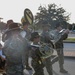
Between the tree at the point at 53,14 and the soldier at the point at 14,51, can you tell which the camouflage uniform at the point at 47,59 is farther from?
the tree at the point at 53,14

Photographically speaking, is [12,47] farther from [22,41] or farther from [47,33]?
[47,33]

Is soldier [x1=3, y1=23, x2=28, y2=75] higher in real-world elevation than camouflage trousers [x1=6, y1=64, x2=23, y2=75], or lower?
higher

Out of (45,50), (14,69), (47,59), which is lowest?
(47,59)

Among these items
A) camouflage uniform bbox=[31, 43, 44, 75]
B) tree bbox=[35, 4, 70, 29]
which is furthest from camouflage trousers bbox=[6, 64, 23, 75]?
tree bbox=[35, 4, 70, 29]

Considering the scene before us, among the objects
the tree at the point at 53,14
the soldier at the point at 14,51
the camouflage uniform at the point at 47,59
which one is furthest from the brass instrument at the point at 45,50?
the tree at the point at 53,14

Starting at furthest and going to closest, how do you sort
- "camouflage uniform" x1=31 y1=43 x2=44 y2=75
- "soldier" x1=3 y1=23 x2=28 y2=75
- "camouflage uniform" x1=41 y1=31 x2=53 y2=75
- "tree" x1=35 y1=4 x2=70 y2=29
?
"tree" x1=35 y1=4 x2=70 y2=29 < "camouflage uniform" x1=41 y1=31 x2=53 y2=75 < "camouflage uniform" x1=31 y1=43 x2=44 y2=75 < "soldier" x1=3 y1=23 x2=28 y2=75

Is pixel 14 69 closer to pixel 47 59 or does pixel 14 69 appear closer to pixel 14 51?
pixel 14 51

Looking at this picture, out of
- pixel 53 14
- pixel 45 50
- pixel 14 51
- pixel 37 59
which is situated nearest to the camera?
pixel 14 51

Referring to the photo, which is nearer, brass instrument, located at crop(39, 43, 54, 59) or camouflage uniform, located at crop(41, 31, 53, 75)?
brass instrument, located at crop(39, 43, 54, 59)

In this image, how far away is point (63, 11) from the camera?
79.4 m

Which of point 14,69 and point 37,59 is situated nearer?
point 14,69

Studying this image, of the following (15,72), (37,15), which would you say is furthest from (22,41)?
(37,15)

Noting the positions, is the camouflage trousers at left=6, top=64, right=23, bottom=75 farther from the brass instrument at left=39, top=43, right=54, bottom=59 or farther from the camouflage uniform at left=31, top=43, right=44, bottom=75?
the brass instrument at left=39, top=43, right=54, bottom=59

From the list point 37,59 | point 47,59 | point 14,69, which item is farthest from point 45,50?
point 47,59
